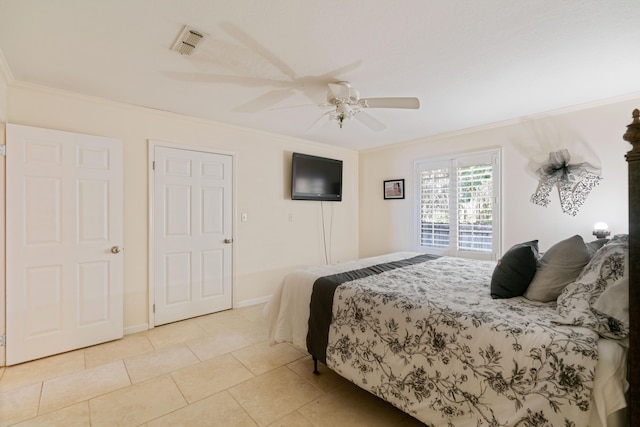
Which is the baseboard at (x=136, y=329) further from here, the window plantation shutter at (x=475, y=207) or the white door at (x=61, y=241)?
the window plantation shutter at (x=475, y=207)

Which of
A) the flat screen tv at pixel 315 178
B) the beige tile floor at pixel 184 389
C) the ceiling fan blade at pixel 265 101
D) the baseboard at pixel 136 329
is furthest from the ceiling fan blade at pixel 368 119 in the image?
the baseboard at pixel 136 329

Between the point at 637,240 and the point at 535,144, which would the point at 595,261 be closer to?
the point at 637,240

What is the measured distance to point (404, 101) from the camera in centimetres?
228

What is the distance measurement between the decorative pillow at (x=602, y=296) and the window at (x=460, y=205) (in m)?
2.33

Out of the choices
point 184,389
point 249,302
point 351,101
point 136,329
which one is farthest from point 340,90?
point 136,329

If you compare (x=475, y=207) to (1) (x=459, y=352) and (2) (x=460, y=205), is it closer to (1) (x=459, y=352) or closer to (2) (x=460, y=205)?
(2) (x=460, y=205)

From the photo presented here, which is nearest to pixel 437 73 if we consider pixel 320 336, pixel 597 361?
pixel 597 361

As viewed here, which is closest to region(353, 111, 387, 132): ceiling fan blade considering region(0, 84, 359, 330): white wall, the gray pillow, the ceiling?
the ceiling

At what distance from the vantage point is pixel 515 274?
183 centimetres

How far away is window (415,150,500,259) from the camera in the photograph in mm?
3771

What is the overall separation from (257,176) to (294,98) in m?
1.49

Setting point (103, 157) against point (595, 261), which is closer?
point (595, 261)

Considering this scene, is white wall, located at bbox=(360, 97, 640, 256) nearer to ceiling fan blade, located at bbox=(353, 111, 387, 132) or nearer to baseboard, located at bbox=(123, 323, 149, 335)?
ceiling fan blade, located at bbox=(353, 111, 387, 132)

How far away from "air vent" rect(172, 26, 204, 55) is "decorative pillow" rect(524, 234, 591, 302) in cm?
264
